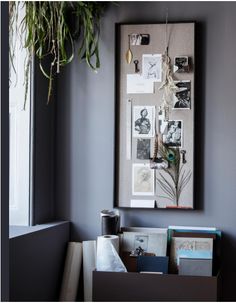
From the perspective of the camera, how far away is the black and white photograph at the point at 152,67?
310 centimetres

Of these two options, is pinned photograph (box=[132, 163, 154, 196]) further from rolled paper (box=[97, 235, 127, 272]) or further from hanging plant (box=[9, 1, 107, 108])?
hanging plant (box=[9, 1, 107, 108])

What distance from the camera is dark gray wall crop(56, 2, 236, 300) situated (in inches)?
119

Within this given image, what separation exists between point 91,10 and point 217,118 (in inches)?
39.4

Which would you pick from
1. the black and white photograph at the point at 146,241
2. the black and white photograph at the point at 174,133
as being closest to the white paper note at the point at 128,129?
the black and white photograph at the point at 174,133

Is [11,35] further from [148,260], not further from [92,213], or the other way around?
[148,260]

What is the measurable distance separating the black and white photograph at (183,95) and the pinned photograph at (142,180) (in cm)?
42

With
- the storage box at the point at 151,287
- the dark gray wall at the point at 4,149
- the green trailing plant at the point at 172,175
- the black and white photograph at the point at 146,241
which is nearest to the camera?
the dark gray wall at the point at 4,149

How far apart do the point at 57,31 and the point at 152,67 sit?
61 cm

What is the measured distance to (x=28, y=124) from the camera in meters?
2.93

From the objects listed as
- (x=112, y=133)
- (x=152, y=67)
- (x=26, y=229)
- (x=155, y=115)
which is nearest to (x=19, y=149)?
(x=26, y=229)

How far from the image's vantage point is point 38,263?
9.07 ft

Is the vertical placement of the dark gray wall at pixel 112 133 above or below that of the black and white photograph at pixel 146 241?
above

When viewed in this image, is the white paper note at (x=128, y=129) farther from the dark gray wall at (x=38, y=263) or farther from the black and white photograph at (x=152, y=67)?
the dark gray wall at (x=38, y=263)

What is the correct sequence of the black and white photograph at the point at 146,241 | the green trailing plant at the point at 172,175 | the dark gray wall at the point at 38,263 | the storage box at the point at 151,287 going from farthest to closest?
the green trailing plant at the point at 172,175
the black and white photograph at the point at 146,241
the storage box at the point at 151,287
the dark gray wall at the point at 38,263
